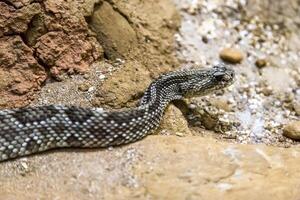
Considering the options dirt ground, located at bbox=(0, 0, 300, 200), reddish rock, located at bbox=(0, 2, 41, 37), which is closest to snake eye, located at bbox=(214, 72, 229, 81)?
dirt ground, located at bbox=(0, 0, 300, 200)

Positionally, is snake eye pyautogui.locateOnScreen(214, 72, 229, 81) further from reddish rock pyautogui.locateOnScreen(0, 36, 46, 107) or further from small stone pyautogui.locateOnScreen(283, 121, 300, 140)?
reddish rock pyautogui.locateOnScreen(0, 36, 46, 107)

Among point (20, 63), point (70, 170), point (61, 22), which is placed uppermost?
point (61, 22)

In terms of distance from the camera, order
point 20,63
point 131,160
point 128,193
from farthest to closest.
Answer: point 20,63, point 131,160, point 128,193

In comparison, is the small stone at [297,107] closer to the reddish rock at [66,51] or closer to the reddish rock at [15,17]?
the reddish rock at [66,51]

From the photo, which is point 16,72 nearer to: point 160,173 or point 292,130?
point 160,173

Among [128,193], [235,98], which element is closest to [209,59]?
[235,98]

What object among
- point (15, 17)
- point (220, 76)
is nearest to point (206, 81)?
point (220, 76)

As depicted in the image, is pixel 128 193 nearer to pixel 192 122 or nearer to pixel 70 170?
pixel 70 170
